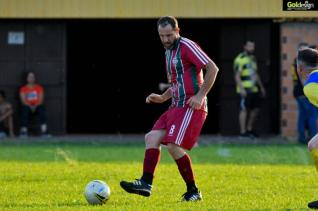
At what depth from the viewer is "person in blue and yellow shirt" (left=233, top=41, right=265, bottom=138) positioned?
2100cm

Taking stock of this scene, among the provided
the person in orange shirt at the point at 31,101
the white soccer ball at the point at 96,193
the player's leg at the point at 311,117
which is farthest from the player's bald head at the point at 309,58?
the person in orange shirt at the point at 31,101

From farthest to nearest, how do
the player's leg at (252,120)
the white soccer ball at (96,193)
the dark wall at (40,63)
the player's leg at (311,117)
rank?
1. the dark wall at (40,63)
2. the player's leg at (252,120)
3. the player's leg at (311,117)
4. the white soccer ball at (96,193)

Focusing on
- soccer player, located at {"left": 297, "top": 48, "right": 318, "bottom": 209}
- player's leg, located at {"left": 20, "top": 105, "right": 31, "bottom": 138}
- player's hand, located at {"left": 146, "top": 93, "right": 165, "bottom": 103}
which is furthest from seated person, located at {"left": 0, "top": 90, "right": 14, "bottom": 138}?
soccer player, located at {"left": 297, "top": 48, "right": 318, "bottom": 209}

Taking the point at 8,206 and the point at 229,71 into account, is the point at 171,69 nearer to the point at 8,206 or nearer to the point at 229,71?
the point at 8,206

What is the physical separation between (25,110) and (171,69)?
12596mm

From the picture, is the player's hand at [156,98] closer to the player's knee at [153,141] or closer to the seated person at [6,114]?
the player's knee at [153,141]

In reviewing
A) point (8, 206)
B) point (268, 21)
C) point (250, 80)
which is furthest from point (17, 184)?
point (268, 21)

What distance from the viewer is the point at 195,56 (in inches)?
380

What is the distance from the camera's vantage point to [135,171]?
45.1 ft

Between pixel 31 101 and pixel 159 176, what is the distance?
9591 mm

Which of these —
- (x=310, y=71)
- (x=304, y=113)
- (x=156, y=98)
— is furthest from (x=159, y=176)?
(x=304, y=113)

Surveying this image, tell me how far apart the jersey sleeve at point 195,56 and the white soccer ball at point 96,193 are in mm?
1592

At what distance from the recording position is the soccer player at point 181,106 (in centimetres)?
962

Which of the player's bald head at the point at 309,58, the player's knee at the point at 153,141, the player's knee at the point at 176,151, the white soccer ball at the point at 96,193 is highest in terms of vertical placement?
the player's bald head at the point at 309,58
